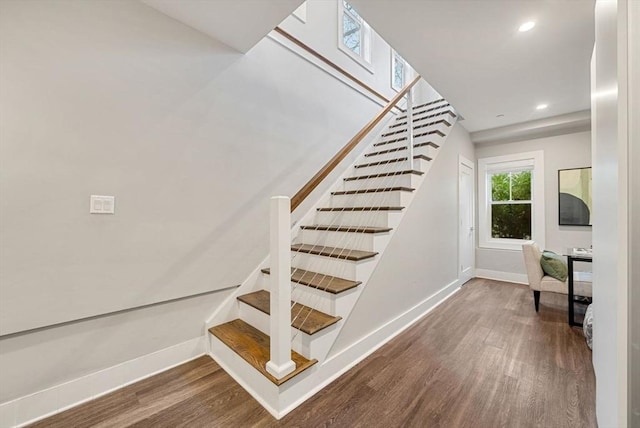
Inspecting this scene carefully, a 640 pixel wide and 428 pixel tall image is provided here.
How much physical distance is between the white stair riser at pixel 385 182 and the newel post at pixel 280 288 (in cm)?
163

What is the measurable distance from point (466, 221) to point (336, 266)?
3146 mm

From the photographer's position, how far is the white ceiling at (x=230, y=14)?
176 centimetres

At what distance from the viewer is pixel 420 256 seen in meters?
2.87

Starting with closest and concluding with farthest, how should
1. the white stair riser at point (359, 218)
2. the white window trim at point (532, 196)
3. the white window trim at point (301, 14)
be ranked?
the white stair riser at point (359, 218), the white window trim at point (301, 14), the white window trim at point (532, 196)

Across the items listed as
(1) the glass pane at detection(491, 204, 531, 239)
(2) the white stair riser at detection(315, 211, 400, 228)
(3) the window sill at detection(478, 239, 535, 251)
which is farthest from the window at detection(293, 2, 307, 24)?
(3) the window sill at detection(478, 239, 535, 251)

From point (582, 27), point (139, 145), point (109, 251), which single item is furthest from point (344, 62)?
point (109, 251)

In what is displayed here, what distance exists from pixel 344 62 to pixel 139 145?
2836mm

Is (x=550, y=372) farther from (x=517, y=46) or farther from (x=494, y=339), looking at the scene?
(x=517, y=46)

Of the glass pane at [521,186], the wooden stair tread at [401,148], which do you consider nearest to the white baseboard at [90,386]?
the wooden stair tread at [401,148]

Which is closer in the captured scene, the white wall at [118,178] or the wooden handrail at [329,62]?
the white wall at [118,178]

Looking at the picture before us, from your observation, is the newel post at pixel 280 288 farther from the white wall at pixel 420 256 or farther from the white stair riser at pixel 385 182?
the white stair riser at pixel 385 182

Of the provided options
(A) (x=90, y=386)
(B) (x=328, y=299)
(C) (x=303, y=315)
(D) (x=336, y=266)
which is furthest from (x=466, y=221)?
(A) (x=90, y=386)

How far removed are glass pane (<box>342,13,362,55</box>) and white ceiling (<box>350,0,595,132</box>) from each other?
62.0 inches

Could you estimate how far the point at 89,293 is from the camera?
5.26 ft
